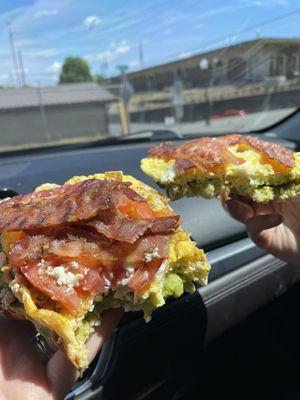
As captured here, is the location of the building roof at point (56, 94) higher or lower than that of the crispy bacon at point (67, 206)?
lower

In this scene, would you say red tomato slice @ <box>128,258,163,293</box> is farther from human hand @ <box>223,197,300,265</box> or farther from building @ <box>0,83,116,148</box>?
building @ <box>0,83,116,148</box>

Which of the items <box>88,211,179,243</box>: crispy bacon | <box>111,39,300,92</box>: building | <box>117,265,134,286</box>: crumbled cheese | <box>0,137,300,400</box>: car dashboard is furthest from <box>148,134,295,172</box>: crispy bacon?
<box>111,39,300,92</box>: building

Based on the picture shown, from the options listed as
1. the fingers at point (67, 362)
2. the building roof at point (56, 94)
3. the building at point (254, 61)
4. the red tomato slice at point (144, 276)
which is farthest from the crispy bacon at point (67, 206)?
the building roof at point (56, 94)

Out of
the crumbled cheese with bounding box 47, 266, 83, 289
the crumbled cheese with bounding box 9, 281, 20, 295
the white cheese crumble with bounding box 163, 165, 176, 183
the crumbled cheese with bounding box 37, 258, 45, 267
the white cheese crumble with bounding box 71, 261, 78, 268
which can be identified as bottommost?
the crumbled cheese with bounding box 9, 281, 20, 295

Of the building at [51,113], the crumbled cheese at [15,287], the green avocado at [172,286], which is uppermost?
the crumbled cheese at [15,287]

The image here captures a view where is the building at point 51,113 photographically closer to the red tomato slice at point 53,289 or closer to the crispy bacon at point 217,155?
the crispy bacon at point 217,155

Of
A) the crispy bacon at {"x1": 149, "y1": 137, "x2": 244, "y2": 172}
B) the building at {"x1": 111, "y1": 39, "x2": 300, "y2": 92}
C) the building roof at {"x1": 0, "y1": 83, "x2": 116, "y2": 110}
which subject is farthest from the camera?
the building roof at {"x1": 0, "y1": 83, "x2": 116, "y2": 110}

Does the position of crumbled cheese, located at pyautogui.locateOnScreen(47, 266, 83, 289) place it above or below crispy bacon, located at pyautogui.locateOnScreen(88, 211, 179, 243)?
below
